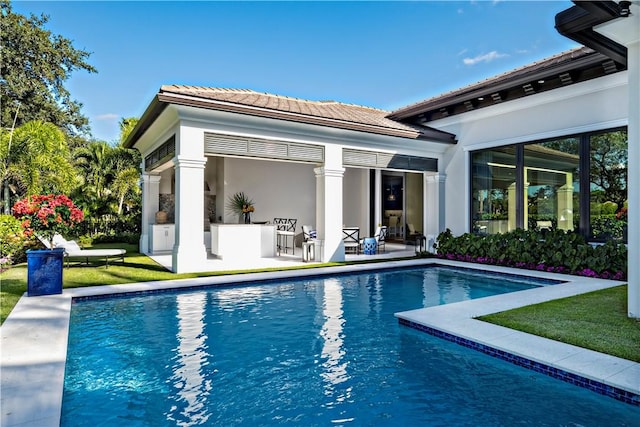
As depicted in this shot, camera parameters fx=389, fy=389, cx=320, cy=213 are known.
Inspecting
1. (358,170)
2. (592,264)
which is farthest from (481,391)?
(358,170)

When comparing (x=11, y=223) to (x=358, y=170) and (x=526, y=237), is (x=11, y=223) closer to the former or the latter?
(x=358, y=170)

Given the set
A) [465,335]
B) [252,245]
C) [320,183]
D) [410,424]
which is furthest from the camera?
[252,245]

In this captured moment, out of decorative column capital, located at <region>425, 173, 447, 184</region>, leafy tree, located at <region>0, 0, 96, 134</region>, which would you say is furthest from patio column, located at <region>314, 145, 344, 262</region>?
leafy tree, located at <region>0, 0, 96, 134</region>

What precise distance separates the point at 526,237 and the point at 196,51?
15.4 metres

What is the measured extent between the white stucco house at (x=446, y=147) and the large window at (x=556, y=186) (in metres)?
0.03

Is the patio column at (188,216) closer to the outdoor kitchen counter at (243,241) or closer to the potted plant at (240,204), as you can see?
the outdoor kitchen counter at (243,241)

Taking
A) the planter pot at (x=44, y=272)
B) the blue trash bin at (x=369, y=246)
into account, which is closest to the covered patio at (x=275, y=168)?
the blue trash bin at (x=369, y=246)

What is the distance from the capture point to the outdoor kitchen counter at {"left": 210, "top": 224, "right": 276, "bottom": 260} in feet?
38.4

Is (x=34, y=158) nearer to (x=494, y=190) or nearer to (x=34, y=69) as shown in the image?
(x=34, y=69)

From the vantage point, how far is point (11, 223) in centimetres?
1034

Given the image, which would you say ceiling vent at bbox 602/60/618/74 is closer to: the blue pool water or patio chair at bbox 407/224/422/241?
the blue pool water

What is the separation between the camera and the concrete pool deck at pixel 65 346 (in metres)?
3.06

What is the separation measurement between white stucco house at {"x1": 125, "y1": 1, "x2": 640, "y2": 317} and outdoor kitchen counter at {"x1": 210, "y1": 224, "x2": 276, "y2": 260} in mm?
1493

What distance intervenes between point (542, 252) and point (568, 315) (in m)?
4.97
